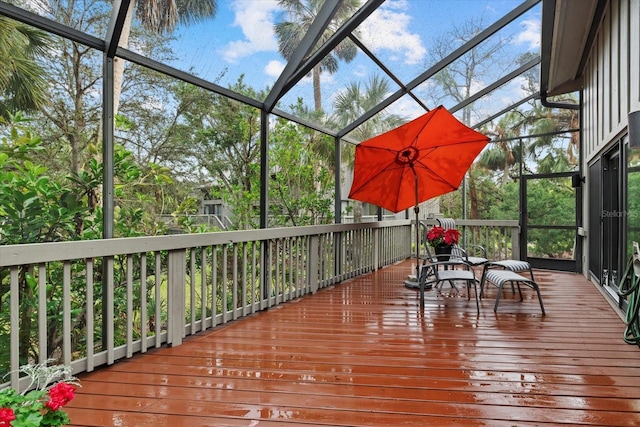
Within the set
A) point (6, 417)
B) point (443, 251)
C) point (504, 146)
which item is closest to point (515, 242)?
point (504, 146)

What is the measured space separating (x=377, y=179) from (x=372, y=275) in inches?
78.2

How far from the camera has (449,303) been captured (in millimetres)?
4750

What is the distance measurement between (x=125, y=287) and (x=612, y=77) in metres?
5.26

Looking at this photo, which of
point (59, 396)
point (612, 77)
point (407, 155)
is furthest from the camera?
point (407, 155)

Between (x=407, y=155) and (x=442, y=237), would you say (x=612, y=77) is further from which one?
(x=442, y=237)

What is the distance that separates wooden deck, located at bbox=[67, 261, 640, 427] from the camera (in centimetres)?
204

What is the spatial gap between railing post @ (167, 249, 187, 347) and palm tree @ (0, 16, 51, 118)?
161cm

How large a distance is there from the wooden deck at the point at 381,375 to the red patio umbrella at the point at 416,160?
1.89 meters

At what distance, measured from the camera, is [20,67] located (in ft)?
10.1

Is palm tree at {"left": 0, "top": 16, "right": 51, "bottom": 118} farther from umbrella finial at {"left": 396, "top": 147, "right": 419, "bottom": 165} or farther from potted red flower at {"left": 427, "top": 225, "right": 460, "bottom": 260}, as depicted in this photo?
potted red flower at {"left": 427, "top": 225, "right": 460, "bottom": 260}

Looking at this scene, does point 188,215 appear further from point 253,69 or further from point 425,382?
point 425,382

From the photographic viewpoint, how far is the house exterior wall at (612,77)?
3408 millimetres

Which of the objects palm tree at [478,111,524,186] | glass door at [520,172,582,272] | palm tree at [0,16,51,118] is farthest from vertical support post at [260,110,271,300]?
palm tree at [478,111,524,186]

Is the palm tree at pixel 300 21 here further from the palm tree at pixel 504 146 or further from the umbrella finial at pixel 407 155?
the palm tree at pixel 504 146
